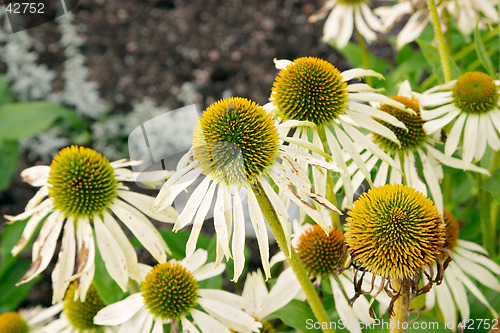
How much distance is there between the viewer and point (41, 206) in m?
0.92

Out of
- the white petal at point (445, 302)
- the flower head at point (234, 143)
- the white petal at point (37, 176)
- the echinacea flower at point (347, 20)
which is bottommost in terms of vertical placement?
the white petal at point (445, 302)

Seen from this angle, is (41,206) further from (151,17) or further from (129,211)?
(151,17)

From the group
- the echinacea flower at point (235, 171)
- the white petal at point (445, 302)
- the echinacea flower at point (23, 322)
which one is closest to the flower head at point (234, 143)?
the echinacea flower at point (235, 171)

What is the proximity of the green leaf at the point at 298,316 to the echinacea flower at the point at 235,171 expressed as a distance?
0.26 m

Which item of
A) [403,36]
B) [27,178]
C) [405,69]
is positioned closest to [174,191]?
[27,178]

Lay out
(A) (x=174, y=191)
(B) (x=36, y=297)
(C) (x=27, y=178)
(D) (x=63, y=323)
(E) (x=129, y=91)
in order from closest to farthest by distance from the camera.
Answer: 1. (A) (x=174, y=191)
2. (C) (x=27, y=178)
3. (D) (x=63, y=323)
4. (B) (x=36, y=297)
5. (E) (x=129, y=91)

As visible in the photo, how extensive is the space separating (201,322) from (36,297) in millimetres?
1385

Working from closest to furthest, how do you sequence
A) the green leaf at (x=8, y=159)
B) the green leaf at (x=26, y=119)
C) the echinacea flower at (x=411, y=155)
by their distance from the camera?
the echinacea flower at (x=411, y=155) → the green leaf at (x=26, y=119) → the green leaf at (x=8, y=159)

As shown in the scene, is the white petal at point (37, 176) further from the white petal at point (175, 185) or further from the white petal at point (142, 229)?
the white petal at point (175, 185)

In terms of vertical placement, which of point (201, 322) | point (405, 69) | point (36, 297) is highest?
point (405, 69)

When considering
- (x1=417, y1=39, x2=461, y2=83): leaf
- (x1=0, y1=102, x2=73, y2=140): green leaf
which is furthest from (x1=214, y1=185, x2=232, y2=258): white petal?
(x1=0, y1=102, x2=73, y2=140): green leaf

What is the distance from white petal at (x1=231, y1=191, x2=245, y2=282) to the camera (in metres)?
0.65

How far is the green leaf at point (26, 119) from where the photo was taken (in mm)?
1977

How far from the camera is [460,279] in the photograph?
977 mm
